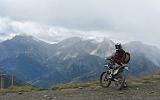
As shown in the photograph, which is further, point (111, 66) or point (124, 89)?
point (111, 66)

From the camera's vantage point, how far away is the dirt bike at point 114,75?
2711 cm

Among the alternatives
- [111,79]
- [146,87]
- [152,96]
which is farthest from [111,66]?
[152,96]

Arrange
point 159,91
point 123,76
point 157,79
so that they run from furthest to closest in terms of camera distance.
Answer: point 157,79 → point 123,76 → point 159,91

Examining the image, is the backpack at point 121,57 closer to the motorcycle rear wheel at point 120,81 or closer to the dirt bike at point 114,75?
the dirt bike at point 114,75

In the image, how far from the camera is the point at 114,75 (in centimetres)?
2803

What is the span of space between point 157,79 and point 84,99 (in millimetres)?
12546

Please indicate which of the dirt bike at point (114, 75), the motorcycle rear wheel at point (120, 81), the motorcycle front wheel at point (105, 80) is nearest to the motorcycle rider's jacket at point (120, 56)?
the dirt bike at point (114, 75)

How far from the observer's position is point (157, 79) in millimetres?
33969

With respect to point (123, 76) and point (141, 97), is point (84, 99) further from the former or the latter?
point (123, 76)

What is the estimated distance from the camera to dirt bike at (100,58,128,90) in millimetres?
27109

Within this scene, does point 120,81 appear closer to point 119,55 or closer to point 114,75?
point 114,75

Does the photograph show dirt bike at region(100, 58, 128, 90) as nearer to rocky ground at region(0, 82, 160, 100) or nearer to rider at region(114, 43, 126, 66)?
rider at region(114, 43, 126, 66)

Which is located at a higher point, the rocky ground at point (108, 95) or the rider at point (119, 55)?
the rider at point (119, 55)

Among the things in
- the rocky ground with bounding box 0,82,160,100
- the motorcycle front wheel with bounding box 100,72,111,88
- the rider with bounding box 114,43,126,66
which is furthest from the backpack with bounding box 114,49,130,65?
the rocky ground with bounding box 0,82,160,100
